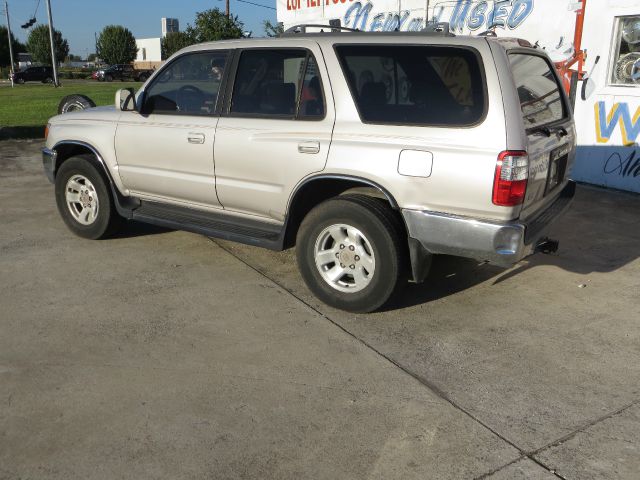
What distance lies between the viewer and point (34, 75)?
2050 inches

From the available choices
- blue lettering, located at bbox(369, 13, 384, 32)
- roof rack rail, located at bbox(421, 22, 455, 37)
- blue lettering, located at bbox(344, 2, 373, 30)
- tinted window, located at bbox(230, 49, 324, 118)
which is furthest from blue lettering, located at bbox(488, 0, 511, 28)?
tinted window, located at bbox(230, 49, 324, 118)

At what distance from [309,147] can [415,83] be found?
0.86 meters

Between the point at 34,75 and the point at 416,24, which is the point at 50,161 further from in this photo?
the point at 34,75

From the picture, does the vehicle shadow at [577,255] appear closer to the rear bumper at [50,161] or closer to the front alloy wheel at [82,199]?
the front alloy wheel at [82,199]

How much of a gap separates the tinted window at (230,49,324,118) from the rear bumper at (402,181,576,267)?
111 cm

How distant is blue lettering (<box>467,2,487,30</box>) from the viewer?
9703mm

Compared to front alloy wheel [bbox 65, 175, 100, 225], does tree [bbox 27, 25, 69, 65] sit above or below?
above

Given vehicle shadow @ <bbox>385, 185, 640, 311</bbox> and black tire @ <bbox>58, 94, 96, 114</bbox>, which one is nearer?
vehicle shadow @ <bbox>385, 185, 640, 311</bbox>

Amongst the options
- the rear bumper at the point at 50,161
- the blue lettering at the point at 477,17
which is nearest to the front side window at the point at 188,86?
the rear bumper at the point at 50,161

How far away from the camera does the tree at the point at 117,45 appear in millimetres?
80125

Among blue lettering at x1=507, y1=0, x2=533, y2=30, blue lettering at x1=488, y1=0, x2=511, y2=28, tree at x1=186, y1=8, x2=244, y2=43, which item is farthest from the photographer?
tree at x1=186, y1=8, x2=244, y2=43

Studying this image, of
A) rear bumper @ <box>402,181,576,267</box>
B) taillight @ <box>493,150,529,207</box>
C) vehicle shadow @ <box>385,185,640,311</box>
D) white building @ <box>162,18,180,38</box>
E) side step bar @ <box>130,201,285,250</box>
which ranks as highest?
white building @ <box>162,18,180,38</box>

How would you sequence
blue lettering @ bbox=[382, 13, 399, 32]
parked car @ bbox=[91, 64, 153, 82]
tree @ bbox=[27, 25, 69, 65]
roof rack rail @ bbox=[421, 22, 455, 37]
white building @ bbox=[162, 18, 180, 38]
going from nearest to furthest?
roof rack rail @ bbox=[421, 22, 455, 37] < blue lettering @ bbox=[382, 13, 399, 32] < parked car @ bbox=[91, 64, 153, 82] < tree @ bbox=[27, 25, 69, 65] < white building @ bbox=[162, 18, 180, 38]

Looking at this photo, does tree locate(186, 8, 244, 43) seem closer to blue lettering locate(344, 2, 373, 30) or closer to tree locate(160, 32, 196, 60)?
blue lettering locate(344, 2, 373, 30)
